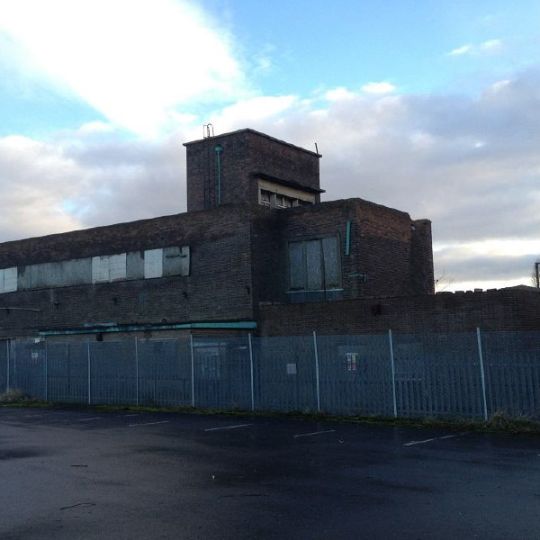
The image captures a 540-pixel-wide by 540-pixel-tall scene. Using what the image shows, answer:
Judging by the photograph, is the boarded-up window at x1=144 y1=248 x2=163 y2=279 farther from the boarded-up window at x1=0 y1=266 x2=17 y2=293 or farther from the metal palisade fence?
the boarded-up window at x1=0 y1=266 x2=17 y2=293

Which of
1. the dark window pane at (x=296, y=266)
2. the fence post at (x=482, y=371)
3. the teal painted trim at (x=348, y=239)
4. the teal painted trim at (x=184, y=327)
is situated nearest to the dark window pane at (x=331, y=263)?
the teal painted trim at (x=348, y=239)

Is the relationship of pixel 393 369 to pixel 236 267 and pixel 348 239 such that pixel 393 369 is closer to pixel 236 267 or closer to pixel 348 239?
pixel 348 239

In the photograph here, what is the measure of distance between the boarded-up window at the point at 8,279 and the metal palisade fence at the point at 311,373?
27.4 ft

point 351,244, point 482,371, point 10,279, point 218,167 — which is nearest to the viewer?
point 482,371

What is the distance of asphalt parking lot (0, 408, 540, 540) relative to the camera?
7383 mm

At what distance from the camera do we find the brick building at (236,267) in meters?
24.8

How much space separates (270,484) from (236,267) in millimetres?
17579

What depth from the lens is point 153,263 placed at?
97.2 feet

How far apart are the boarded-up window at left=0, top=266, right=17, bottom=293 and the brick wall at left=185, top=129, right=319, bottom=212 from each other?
379 inches

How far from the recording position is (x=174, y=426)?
17672 mm

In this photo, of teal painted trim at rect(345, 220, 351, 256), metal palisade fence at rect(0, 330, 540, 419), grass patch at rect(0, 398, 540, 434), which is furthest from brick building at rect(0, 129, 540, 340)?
grass patch at rect(0, 398, 540, 434)

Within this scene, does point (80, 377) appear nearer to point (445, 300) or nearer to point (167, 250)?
point (167, 250)

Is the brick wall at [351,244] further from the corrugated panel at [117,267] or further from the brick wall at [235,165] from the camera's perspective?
the corrugated panel at [117,267]

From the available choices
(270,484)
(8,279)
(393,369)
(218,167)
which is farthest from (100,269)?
(270,484)
